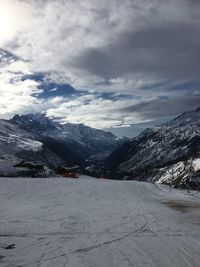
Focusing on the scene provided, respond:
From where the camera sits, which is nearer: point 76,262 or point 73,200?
point 76,262

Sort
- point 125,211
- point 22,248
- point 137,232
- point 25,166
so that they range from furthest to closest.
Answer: point 25,166
point 125,211
point 137,232
point 22,248

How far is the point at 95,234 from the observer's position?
15055 millimetres

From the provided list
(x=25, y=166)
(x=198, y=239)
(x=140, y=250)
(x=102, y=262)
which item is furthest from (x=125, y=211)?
(x=25, y=166)

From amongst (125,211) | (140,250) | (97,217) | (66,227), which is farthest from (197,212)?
(140,250)

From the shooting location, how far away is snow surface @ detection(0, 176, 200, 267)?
11344 mm

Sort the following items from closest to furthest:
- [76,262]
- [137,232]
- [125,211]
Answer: [76,262] → [137,232] → [125,211]

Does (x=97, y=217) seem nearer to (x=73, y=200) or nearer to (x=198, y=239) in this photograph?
(x=198, y=239)

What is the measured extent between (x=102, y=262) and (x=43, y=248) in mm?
2403

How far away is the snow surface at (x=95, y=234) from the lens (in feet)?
37.2

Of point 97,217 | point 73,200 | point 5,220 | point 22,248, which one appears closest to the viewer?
point 22,248

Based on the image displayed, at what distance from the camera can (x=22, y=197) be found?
27.7 metres

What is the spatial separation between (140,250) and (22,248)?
12.5 feet

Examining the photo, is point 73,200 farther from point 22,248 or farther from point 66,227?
point 22,248

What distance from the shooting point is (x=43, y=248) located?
12.6 metres
